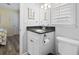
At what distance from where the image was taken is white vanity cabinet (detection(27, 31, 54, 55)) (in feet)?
5.53

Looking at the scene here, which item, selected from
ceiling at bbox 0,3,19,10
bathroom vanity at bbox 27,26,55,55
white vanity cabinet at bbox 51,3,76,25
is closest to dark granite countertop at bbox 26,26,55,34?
bathroom vanity at bbox 27,26,55,55

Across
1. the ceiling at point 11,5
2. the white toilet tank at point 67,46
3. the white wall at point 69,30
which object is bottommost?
the white toilet tank at point 67,46

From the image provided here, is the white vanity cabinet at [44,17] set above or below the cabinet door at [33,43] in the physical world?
above

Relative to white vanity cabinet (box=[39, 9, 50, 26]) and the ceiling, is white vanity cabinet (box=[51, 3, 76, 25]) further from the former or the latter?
the ceiling

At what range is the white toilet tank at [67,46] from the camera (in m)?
1.62

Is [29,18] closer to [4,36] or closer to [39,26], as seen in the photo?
[39,26]

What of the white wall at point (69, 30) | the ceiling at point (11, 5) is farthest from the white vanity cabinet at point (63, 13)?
the ceiling at point (11, 5)

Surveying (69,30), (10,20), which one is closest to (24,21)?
(10,20)

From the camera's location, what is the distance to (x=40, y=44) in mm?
1690

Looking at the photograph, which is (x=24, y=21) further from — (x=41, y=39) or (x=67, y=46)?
(x=67, y=46)

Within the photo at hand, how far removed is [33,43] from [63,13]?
54 cm

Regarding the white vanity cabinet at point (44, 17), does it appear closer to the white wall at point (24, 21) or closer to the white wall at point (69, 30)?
the white wall at point (24, 21)

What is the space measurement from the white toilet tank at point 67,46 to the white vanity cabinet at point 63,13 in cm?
23
